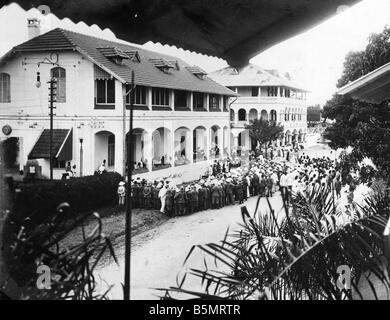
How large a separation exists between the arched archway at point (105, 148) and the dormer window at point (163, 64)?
868mm

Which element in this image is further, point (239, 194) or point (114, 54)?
point (239, 194)

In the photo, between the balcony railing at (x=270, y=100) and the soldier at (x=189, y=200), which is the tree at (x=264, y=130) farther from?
the soldier at (x=189, y=200)

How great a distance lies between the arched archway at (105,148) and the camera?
4125 millimetres

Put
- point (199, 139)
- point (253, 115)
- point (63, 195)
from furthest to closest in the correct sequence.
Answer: point (253, 115), point (199, 139), point (63, 195)

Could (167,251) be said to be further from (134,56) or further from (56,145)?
(134,56)

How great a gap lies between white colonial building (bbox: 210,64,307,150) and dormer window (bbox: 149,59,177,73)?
0.48 metres

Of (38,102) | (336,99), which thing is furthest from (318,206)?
(38,102)

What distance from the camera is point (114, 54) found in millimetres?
4172

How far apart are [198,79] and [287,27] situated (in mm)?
1214

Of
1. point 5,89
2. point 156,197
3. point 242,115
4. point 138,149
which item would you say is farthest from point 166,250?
point 242,115

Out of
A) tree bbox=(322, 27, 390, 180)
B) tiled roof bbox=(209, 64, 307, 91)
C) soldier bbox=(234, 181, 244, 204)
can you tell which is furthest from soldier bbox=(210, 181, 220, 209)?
tree bbox=(322, 27, 390, 180)

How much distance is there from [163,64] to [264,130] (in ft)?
5.69
